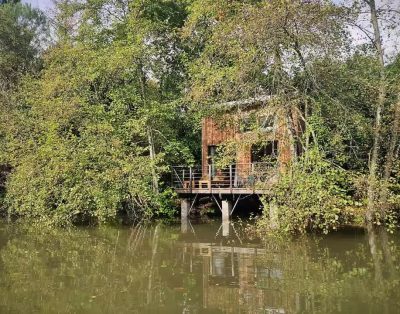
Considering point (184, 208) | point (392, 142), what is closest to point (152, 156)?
point (184, 208)

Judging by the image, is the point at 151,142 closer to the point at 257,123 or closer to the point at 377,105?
the point at 257,123

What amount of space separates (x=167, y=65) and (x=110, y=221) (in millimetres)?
9006

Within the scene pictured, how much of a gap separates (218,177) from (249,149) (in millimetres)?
3766

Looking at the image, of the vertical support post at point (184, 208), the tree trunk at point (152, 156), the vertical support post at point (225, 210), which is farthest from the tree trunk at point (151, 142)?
the vertical support post at point (225, 210)

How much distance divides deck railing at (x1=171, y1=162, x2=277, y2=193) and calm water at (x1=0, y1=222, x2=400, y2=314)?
3150 mm

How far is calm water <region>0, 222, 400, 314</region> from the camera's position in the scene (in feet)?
28.6

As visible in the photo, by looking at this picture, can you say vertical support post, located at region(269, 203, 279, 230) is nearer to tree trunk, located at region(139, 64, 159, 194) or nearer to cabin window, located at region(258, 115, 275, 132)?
cabin window, located at region(258, 115, 275, 132)

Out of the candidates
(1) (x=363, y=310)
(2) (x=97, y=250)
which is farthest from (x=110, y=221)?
(1) (x=363, y=310)

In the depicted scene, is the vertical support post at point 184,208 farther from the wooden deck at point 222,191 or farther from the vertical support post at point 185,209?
the wooden deck at point 222,191

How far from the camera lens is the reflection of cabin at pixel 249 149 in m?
16.8

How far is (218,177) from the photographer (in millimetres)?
23125

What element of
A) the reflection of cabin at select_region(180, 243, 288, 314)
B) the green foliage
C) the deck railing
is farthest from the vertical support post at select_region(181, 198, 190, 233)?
the reflection of cabin at select_region(180, 243, 288, 314)

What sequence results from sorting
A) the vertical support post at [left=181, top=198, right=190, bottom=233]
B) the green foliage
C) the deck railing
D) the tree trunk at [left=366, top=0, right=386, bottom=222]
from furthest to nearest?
the vertical support post at [left=181, top=198, right=190, bottom=233]
the deck railing
the tree trunk at [left=366, top=0, right=386, bottom=222]
the green foliage

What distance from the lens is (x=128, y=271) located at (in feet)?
38.1
